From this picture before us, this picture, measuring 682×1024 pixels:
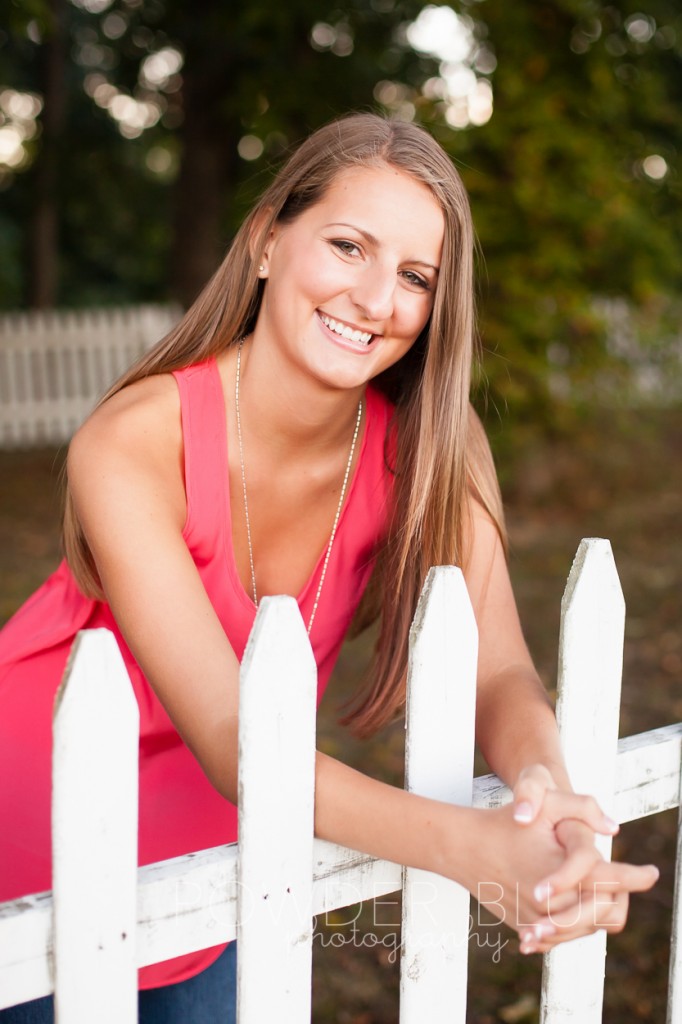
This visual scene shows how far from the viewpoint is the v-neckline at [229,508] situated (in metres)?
1.78

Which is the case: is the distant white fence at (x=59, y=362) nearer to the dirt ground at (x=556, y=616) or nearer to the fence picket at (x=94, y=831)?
the dirt ground at (x=556, y=616)

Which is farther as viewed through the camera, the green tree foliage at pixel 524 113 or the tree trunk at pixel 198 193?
the tree trunk at pixel 198 193

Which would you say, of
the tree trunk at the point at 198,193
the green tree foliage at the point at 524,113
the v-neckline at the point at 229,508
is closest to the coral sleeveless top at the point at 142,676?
the v-neckline at the point at 229,508

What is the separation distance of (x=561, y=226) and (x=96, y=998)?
20.9 feet

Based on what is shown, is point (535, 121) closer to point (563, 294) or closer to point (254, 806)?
point (563, 294)

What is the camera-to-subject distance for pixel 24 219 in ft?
54.9

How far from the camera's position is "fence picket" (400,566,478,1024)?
58.4 inches

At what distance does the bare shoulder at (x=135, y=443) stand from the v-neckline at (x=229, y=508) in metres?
0.08

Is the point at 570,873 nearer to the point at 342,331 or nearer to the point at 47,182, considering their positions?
the point at 342,331

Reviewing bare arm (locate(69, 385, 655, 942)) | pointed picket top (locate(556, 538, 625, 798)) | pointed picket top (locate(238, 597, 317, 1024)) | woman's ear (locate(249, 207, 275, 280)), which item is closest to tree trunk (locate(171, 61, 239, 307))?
woman's ear (locate(249, 207, 275, 280))

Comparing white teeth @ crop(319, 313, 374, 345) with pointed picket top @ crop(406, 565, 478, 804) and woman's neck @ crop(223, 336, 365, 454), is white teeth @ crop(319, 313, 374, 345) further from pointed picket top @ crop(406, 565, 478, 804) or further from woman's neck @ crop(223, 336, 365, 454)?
pointed picket top @ crop(406, 565, 478, 804)

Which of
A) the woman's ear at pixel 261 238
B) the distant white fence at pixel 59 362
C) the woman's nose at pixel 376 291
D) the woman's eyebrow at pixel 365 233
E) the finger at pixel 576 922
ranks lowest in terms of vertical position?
the finger at pixel 576 922

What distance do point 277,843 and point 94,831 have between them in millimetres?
257

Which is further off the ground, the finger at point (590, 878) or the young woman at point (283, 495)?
the young woman at point (283, 495)
